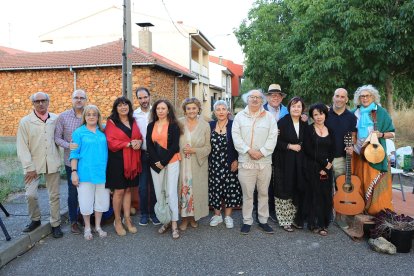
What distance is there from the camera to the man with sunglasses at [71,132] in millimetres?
4641

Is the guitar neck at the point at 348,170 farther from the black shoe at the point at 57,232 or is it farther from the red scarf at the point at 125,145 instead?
the black shoe at the point at 57,232

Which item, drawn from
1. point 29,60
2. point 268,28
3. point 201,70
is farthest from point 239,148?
point 201,70

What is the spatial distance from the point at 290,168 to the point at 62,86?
47.4ft

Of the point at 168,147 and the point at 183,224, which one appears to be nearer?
the point at 168,147

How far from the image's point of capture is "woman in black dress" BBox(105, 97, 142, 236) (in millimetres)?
4613

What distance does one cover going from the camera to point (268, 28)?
75.4 feet

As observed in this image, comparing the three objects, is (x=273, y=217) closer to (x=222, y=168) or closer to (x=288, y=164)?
(x=288, y=164)

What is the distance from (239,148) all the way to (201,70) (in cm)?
2456

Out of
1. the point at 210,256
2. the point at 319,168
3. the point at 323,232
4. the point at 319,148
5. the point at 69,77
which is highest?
the point at 69,77

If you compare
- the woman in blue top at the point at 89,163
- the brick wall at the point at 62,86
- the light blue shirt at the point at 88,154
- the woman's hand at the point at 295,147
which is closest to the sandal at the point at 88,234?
the woman in blue top at the point at 89,163

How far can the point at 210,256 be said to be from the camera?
160 inches

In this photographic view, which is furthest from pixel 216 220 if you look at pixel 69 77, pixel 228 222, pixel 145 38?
pixel 145 38

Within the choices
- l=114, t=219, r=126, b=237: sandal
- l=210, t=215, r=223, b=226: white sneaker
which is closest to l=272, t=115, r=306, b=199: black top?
l=210, t=215, r=223, b=226: white sneaker

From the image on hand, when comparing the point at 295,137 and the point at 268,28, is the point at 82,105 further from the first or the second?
the point at 268,28
